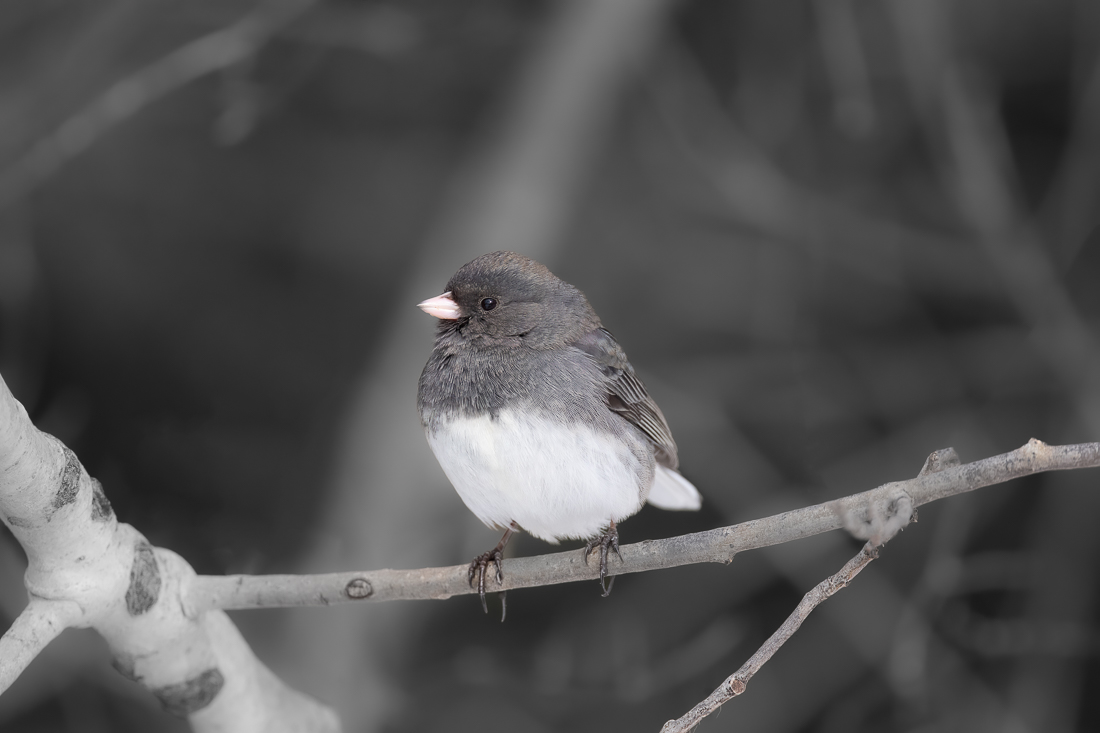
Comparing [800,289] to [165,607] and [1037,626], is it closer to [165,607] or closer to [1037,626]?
[1037,626]

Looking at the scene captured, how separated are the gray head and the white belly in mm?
192

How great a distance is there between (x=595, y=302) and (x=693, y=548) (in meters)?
1.98

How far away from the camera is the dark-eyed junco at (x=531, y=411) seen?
159 cm

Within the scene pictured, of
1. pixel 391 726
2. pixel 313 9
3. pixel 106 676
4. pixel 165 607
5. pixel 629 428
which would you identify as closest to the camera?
pixel 165 607

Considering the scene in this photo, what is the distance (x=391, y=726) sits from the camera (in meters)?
2.84

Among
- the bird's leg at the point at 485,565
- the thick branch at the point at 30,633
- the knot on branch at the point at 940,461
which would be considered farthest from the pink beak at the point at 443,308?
the knot on branch at the point at 940,461

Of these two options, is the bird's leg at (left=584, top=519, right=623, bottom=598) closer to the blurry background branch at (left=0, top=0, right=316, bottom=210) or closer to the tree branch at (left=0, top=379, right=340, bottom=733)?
the tree branch at (left=0, top=379, right=340, bottom=733)

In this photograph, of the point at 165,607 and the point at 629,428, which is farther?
the point at 629,428

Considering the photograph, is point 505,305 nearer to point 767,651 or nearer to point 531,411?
point 531,411

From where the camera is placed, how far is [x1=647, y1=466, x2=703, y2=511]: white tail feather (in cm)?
208

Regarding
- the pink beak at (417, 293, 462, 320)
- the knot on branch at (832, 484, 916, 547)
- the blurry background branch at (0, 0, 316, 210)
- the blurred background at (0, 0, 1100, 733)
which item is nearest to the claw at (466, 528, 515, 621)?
the pink beak at (417, 293, 462, 320)

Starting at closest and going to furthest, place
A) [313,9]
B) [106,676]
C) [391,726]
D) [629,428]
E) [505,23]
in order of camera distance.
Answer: [629,428] < [106,676] < [391,726] < [313,9] < [505,23]

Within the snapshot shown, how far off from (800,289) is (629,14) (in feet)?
3.51

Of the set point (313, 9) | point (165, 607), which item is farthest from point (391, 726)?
point (313, 9)
